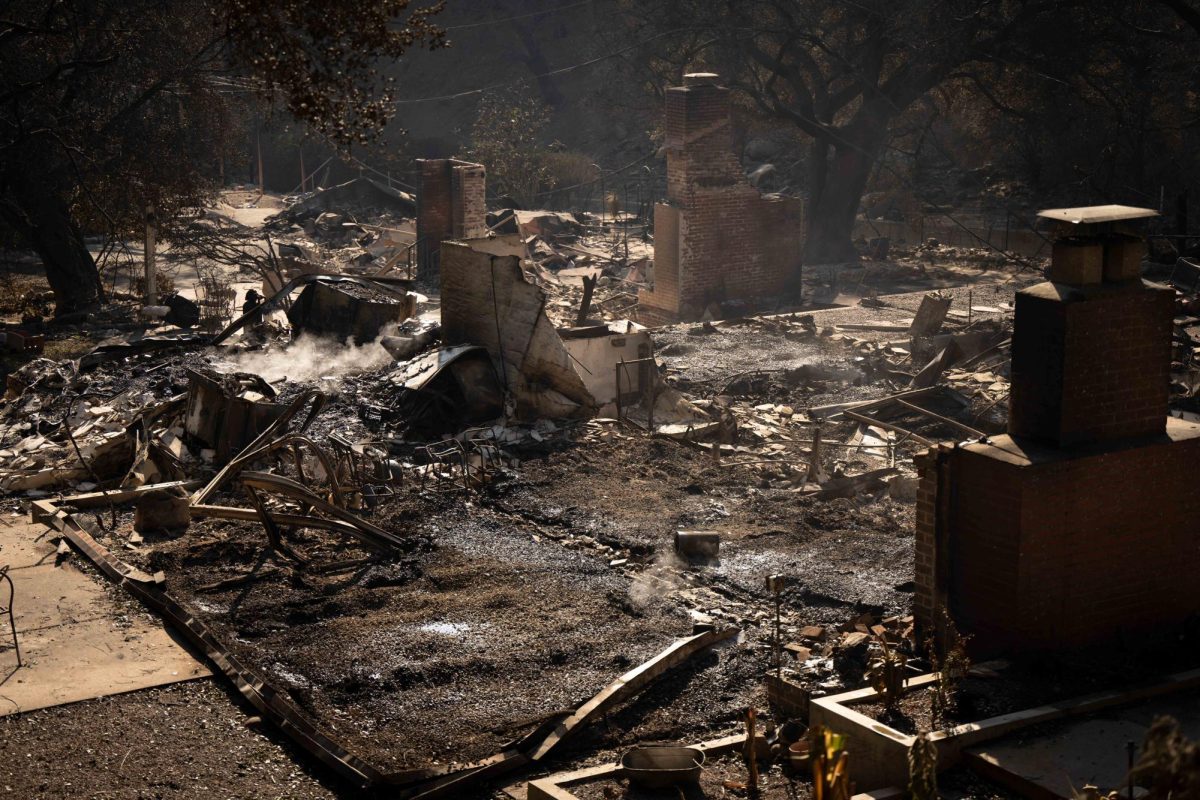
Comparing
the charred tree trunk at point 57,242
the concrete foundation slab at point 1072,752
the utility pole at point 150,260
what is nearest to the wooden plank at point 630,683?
the concrete foundation slab at point 1072,752

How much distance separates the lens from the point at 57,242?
20.6 metres

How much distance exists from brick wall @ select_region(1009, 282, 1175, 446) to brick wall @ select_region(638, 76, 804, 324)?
14.4 metres

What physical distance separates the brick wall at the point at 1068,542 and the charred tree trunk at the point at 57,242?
55.5 ft

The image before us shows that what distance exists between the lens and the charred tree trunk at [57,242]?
2000 cm

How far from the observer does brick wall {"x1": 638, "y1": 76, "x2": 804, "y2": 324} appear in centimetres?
2103

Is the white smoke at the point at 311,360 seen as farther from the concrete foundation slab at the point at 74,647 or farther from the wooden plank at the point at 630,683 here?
the wooden plank at the point at 630,683

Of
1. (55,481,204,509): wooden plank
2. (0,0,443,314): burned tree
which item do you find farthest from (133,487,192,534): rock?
(0,0,443,314): burned tree

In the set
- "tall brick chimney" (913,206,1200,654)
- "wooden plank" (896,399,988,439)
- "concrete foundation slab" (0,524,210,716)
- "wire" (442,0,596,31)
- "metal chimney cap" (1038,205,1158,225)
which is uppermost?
"wire" (442,0,596,31)

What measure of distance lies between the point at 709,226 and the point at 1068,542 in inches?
602

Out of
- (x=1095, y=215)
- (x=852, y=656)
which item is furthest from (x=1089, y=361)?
(x=852, y=656)

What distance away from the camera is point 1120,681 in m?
6.73

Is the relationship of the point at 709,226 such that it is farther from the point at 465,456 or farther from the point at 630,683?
the point at 630,683

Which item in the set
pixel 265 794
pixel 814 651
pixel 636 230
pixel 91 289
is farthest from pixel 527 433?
pixel 636 230

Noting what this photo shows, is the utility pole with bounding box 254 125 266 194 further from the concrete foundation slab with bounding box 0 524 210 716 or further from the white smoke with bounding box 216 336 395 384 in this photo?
the concrete foundation slab with bounding box 0 524 210 716
